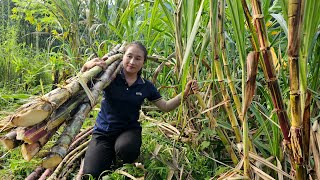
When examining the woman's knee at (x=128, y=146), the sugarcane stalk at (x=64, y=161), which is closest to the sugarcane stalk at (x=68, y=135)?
the woman's knee at (x=128, y=146)

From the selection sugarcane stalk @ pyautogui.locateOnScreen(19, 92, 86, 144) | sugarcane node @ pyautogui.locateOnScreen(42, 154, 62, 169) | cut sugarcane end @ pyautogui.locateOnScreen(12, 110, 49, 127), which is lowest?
sugarcane node @ pyautogui.locateOnScreen(42, 154, 62, 169)

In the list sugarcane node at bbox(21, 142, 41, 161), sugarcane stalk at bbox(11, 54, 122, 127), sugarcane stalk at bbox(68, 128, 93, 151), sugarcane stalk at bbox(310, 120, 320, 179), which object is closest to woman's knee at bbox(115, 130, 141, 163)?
sugarcane stalk at bbox(68, 128, 93, 151)

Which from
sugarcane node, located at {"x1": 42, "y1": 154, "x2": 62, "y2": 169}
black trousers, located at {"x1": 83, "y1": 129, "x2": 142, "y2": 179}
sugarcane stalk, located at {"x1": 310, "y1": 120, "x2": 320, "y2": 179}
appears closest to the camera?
sugarcane stalk, located at {"x1": 310, "y1": 120, "x2": 320, "y2": 179}

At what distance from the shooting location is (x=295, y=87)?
2.24 ft

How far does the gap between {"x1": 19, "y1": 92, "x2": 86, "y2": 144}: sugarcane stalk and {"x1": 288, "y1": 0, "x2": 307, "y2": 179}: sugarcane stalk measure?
0.86 meters

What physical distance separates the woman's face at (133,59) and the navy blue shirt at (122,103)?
0.08 meters

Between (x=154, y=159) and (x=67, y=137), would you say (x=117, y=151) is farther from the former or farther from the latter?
(x=67, y=137)

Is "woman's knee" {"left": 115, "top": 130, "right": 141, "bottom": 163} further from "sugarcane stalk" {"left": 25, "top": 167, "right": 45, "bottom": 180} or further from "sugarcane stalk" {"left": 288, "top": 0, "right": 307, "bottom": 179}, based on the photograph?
"sugarcane stalk" {"left": 288, "top": 0, "right": 307, "bottom": 179}

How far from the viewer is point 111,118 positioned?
6.66 ft

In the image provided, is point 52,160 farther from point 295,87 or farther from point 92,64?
point 295,87

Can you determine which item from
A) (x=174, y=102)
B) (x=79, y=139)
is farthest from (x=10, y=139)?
(x=79, y=139)

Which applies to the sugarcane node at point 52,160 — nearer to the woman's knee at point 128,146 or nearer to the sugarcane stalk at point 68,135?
the sugarcane stalk at point 68,135

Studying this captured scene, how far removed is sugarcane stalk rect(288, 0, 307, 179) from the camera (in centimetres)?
61

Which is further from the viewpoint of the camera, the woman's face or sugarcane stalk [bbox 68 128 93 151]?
sugarcane stalk [bbox 68 128 93 151]
